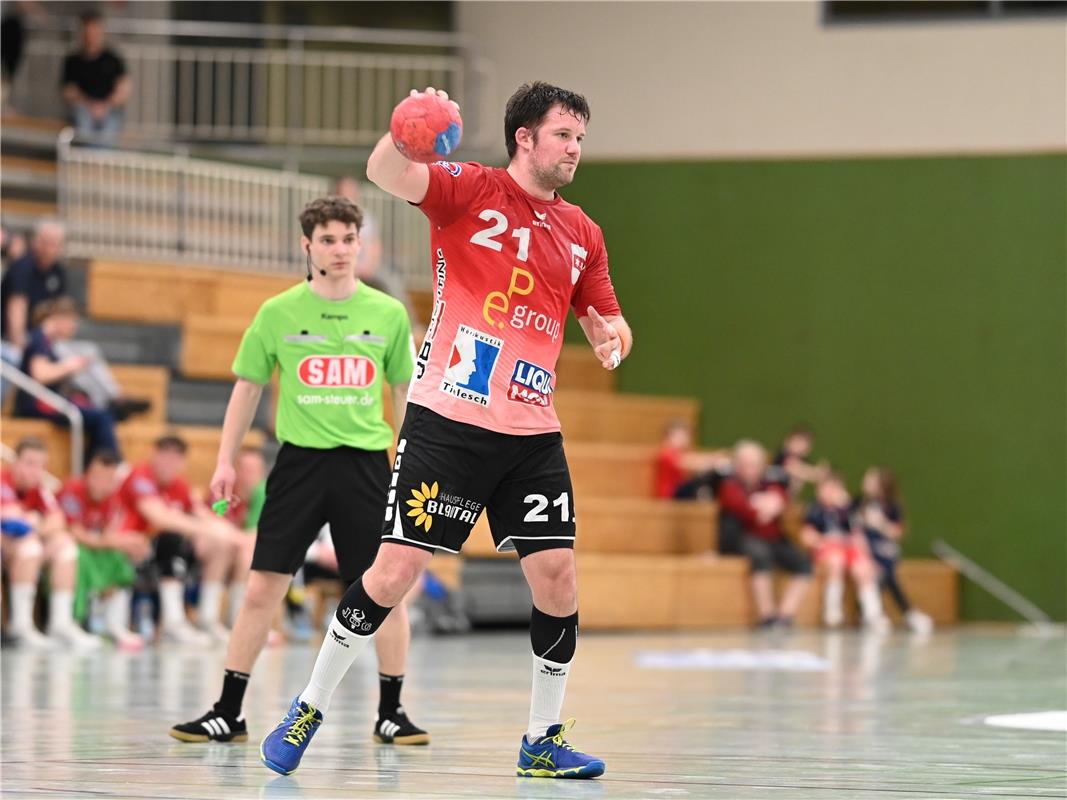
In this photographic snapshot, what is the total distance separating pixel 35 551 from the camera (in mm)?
12250

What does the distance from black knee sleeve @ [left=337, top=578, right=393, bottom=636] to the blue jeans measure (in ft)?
41.3

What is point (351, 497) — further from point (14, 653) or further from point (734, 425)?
point (734, 425)

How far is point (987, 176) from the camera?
64.7 ft

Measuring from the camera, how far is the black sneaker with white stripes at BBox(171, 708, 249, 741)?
625cm

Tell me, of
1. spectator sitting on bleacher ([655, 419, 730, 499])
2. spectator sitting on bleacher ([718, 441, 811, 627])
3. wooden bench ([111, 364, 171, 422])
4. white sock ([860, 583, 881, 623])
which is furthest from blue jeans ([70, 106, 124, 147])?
white sock ([860, 583, 881, 623])

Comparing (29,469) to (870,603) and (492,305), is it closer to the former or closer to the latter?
(492,305)

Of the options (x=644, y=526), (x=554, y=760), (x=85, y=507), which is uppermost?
(x=554, y=760)

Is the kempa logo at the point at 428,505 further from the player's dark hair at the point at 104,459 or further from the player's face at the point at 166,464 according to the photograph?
the player's face at the point at 166,464

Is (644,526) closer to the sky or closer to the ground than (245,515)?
closer to the ground

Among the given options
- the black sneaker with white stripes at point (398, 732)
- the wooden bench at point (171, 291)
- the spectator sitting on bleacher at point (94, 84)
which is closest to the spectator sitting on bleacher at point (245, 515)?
the wooden bench at point (171, 291)

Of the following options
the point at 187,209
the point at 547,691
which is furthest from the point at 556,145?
the point at 187,209

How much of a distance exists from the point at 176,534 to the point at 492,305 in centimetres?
842

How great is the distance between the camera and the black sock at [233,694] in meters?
6.33

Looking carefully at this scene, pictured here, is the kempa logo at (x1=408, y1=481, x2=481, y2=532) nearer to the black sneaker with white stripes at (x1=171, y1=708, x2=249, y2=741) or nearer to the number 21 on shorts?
the number 21 on shorts
